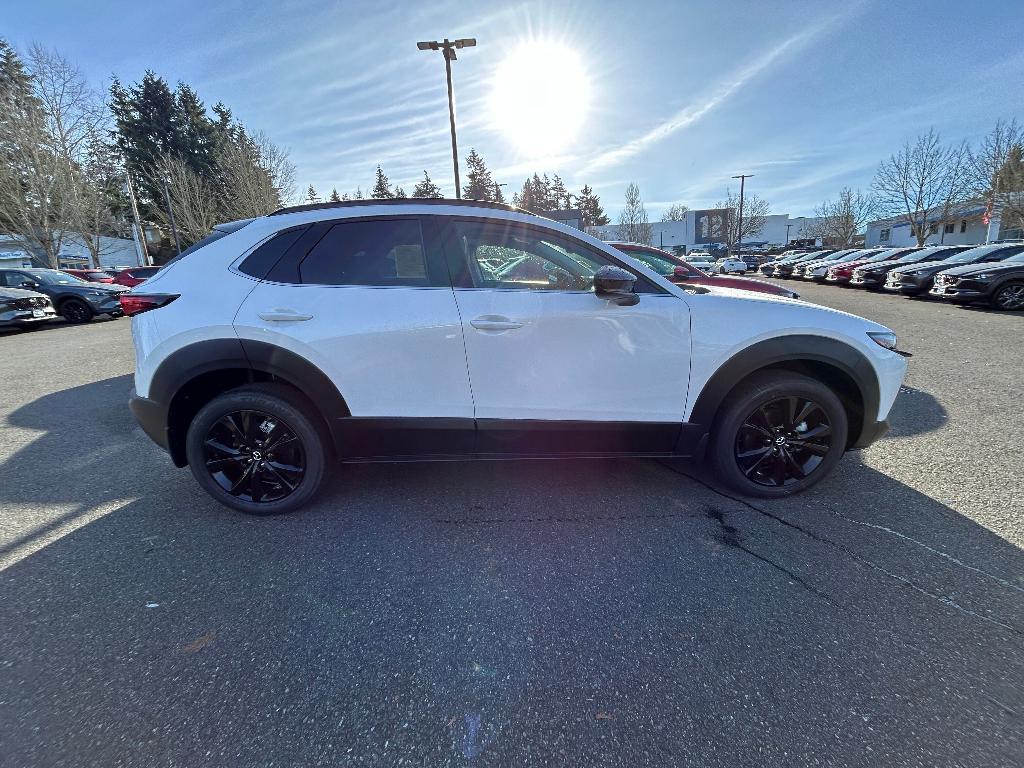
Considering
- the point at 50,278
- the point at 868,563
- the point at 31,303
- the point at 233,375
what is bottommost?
A: the point at 868,563

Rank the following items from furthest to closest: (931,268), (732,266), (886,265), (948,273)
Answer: (732,266), (886,265), (931,268), (948,273)

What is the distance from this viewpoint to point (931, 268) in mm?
14086

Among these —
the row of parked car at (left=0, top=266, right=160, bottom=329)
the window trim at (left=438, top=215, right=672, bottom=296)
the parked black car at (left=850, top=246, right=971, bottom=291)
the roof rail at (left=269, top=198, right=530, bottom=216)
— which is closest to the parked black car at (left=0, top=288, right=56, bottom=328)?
the row of parked car at (left=0, top=266, right=160, bottom=329)

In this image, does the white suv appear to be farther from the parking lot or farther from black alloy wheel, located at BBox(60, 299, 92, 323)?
black alloy wheel, located at BBox(60, 299, 92, 323)

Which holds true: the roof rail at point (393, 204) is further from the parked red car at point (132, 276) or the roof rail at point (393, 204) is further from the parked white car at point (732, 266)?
the parked white car at point (732, 266)

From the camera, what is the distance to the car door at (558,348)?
258 centimetres

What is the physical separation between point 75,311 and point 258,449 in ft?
45.7

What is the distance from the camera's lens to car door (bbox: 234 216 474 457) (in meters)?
2.55

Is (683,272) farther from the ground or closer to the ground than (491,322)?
farther from the ground

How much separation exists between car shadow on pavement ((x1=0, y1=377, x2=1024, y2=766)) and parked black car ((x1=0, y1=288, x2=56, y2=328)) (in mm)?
11077

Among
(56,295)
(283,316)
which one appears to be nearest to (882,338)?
(283,316)

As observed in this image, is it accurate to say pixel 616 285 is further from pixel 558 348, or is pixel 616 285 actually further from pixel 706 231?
pixel 706 231

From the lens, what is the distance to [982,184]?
29.2m

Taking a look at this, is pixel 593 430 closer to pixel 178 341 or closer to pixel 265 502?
pixel 265 502
